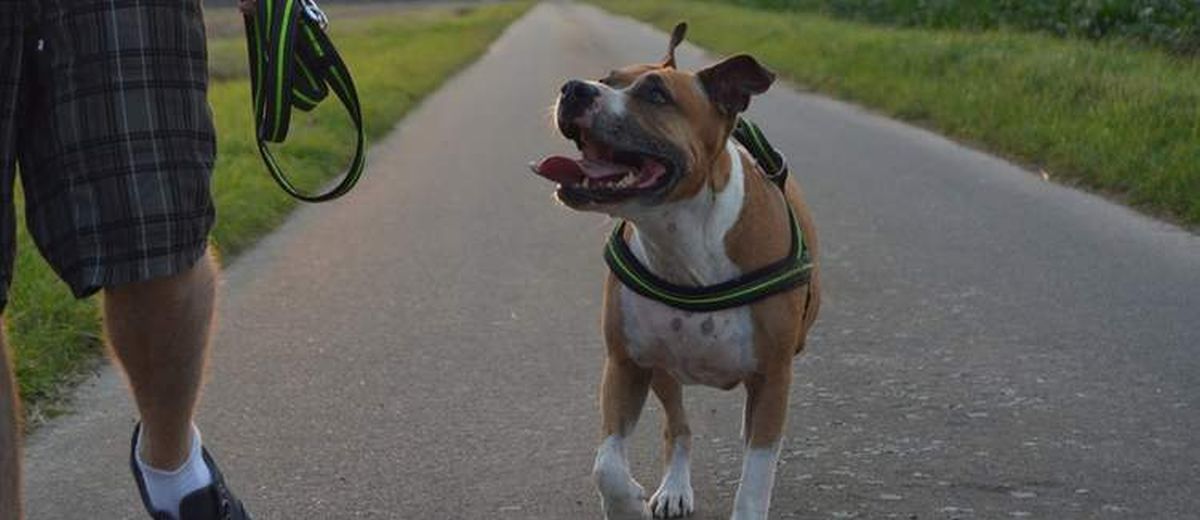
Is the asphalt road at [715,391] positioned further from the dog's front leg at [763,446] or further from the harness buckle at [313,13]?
the harness buckle at [313,13]

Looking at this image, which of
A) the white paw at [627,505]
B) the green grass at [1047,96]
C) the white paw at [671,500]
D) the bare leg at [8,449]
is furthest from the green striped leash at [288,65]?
the green grass at [1047,96]

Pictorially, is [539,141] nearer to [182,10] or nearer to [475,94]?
[475,94]

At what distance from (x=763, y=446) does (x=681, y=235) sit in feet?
1.69

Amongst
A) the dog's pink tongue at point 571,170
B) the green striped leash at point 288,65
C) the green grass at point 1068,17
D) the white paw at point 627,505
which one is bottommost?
the green grass at point 1068,17

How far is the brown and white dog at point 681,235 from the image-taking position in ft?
11.5

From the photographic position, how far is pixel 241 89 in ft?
61.9

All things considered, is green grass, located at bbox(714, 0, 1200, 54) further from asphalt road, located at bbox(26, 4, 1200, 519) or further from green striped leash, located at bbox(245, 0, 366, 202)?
green striped leash, located at bbox(245, 0, 366, 202)

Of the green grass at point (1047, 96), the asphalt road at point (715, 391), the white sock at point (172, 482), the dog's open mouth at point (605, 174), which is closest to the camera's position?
the white sock at point (172, 482)

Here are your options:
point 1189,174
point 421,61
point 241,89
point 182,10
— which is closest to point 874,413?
point 182,10

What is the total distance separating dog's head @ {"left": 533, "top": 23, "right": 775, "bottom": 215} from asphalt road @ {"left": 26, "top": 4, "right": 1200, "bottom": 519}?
1.03m

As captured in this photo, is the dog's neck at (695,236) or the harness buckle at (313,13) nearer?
the harness buckle at (313,13)

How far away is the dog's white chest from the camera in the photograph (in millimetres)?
3684

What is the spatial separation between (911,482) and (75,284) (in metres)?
2.32

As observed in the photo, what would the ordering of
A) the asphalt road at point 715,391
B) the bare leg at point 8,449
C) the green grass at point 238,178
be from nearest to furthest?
1. the bare leg at point 8,449
2. the asphalt road at point 715,391
3. the green grass at point 238,178
